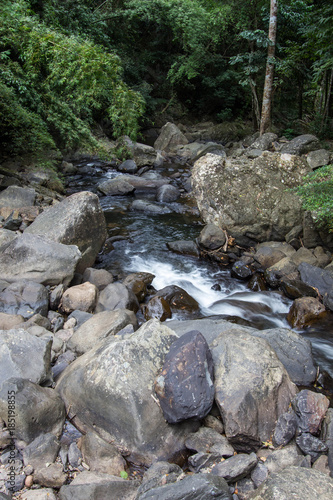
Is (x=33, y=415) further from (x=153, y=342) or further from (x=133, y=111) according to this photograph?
(x=133, y=111)

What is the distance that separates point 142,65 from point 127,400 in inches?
866

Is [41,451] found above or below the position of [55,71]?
below

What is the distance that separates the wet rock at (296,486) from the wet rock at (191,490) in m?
0.26

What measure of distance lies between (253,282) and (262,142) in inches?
264

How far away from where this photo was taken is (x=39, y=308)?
5.31 metres

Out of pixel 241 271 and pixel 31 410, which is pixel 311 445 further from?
pixel 241 271

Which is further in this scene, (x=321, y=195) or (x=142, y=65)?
(x=142, y=65)

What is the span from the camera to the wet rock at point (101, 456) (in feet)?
10.1

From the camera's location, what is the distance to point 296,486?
255cm

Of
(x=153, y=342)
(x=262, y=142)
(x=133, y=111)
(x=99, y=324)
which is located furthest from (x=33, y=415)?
(x=262, y=142)

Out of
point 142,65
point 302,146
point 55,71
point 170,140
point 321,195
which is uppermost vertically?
point 142,65

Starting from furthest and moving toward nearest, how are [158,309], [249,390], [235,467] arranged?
[158,309]
[249,390]
[235,467]

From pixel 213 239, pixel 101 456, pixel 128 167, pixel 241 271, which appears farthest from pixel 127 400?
pixel 128 167

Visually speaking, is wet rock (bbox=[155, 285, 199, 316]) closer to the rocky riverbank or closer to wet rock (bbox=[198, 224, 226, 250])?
the rocky riverbank
